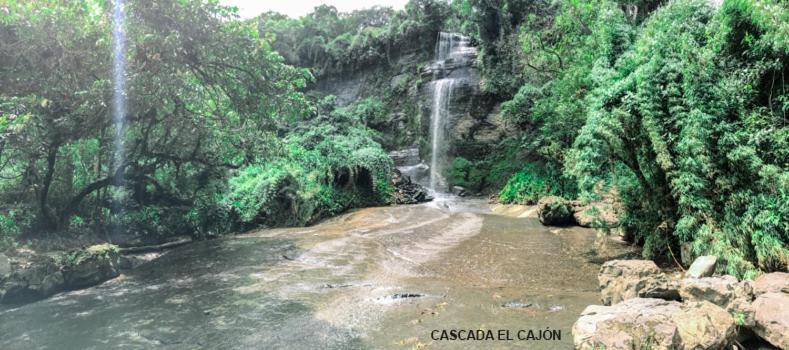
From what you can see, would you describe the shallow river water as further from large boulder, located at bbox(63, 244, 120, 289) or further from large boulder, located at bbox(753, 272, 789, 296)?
large boulder, located at bbox(753, 272, 789, 296)

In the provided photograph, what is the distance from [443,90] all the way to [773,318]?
2109 centimetres

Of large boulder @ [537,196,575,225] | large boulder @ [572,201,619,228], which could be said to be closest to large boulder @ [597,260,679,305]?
large boulder @ [572,201,619,228]

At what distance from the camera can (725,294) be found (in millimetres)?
4234

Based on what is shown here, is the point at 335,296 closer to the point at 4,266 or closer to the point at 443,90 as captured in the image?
the point at 4,266

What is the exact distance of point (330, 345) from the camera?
14.3 ft

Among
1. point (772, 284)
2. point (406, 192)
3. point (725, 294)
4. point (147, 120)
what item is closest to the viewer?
point (725, 294)

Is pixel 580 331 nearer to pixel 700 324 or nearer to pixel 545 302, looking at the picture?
pixel 700 324

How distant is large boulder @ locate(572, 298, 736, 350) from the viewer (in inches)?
134

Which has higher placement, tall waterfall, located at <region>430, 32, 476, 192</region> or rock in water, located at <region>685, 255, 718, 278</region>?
tall waterfall, located at <region>430, 32, 476, 192</region>

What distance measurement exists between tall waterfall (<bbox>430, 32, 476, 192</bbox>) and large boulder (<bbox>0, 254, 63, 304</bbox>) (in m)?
16.4

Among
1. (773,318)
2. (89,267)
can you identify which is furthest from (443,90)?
(773,318)

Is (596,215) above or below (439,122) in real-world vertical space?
below

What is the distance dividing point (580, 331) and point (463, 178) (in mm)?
17650

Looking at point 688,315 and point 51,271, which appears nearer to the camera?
point 688,315
